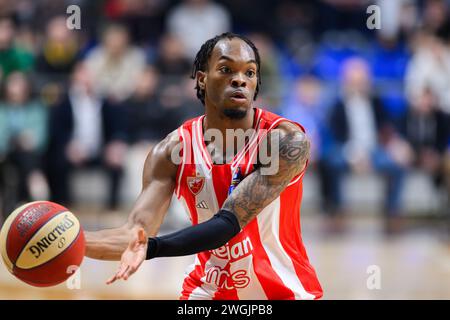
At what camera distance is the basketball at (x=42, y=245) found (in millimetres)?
4723

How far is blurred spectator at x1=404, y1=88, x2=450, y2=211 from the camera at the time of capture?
1283cm

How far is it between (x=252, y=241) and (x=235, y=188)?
0.42 metres

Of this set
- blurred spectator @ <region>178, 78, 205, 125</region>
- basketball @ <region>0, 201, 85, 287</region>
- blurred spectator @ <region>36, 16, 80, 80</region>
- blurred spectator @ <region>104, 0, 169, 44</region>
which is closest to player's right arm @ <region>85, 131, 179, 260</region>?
basketball @ <region>0, 201, 85, 287</region>

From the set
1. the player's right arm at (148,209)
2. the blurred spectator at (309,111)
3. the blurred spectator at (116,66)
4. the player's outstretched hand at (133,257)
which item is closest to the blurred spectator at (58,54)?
the blurred spectator at (116,66)

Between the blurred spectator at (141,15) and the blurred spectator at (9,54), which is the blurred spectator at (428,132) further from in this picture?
the blurred spectator at (9,54)

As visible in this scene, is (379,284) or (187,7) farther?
(187,7)

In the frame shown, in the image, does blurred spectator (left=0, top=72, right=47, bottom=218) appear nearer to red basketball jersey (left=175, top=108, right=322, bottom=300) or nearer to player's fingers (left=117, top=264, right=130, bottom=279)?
red basketball jersey (left=175, top=108, right=322, bottom=300)

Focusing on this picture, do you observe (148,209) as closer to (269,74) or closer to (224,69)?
(224,69)

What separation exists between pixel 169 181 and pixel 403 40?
9.53 m

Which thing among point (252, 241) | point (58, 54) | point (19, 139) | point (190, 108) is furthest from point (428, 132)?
point (252, 241)

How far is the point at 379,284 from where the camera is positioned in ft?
29.6
